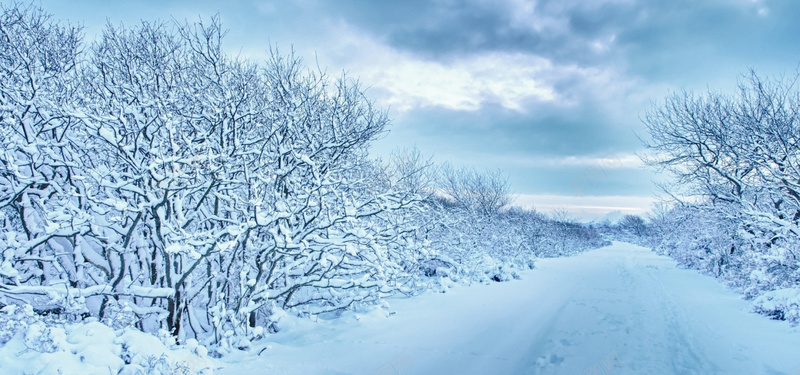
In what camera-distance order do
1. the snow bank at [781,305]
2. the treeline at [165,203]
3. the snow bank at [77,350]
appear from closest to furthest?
the snow bank at [77,350]
the treeline at [165,203]
the snow bank at [781,305]

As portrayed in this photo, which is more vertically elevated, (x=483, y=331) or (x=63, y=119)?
(x=63, y=119)

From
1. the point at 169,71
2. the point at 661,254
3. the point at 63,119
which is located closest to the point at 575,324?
the point at 63,119

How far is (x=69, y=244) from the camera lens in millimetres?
5309

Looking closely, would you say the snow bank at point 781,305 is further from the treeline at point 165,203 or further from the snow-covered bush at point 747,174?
the treeline at point 165,203

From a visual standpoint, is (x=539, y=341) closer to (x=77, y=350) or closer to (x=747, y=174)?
(x=77, y=350)

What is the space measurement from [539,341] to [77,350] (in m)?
5.86

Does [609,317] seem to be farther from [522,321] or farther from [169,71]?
[169,71]

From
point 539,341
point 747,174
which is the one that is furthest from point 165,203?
point 747,174

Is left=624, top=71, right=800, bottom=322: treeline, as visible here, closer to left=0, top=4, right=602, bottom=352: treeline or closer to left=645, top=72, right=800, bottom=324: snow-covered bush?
left=645, top=72, right=800, bottom=324: snow-covered bush

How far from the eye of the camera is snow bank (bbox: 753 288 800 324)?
6730 mm

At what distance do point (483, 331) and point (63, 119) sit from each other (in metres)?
7.43

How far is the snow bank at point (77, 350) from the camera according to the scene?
298 cm

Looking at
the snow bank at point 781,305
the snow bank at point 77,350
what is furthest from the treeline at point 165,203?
the snow bank at point 781,305

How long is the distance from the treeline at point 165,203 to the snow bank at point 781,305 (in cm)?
727
